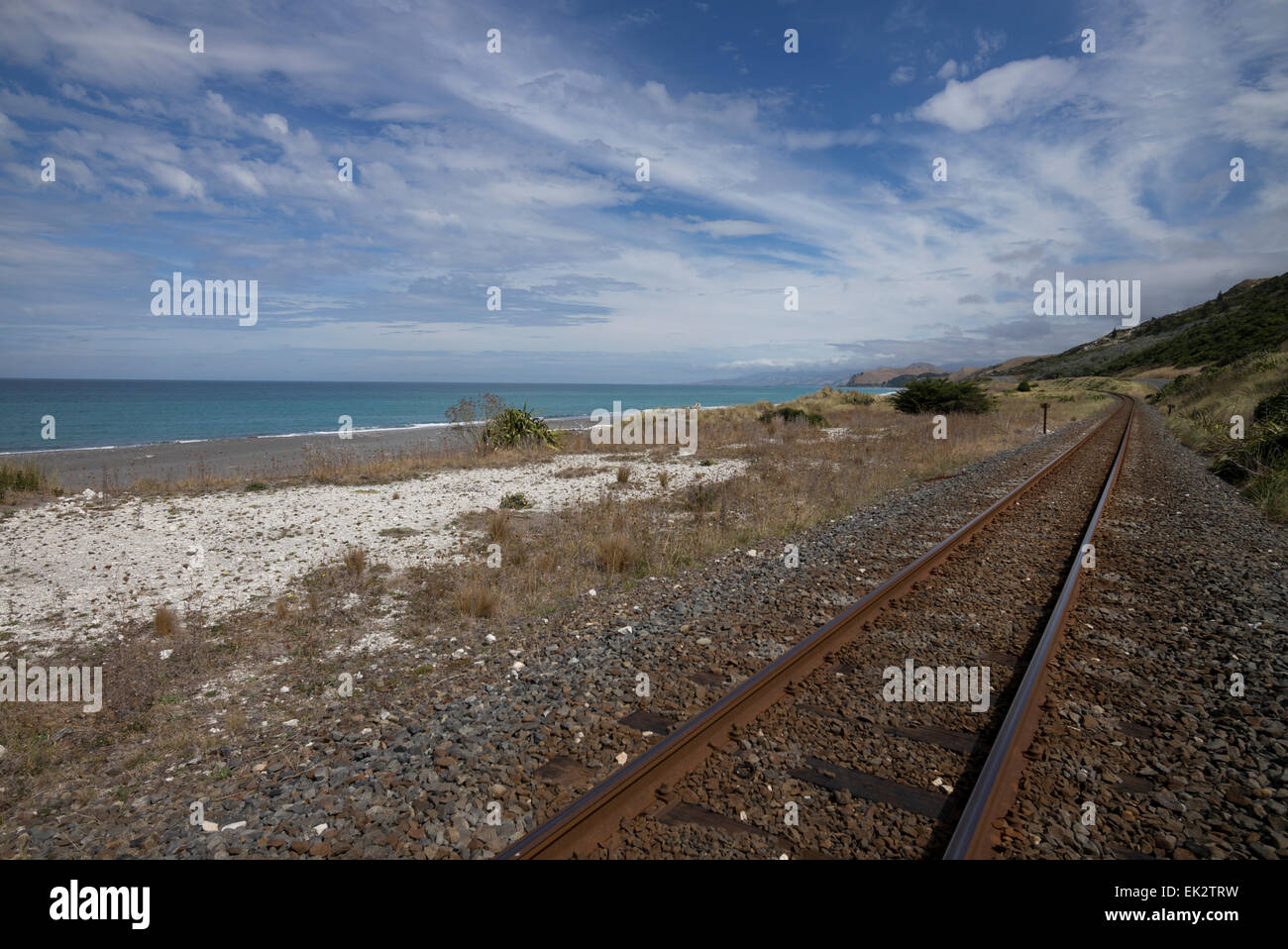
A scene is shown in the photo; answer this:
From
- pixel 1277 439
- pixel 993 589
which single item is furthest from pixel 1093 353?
pixel 993 589

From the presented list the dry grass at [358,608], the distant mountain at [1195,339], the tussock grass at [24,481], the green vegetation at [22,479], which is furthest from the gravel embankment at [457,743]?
the distant mountain at [1195,339]

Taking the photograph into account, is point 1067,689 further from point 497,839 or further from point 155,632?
point 155,632

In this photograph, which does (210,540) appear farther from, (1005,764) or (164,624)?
(1005,764)

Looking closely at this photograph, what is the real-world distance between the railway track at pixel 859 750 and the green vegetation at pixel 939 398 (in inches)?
1168

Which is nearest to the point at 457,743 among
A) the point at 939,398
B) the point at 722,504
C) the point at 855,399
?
the point at 722,504

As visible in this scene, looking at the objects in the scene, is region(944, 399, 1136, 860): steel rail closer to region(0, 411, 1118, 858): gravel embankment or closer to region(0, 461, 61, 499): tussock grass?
region(0, 411, 1118, 858): gravel embankment

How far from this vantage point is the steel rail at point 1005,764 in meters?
2.85

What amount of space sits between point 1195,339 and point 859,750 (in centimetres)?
11200

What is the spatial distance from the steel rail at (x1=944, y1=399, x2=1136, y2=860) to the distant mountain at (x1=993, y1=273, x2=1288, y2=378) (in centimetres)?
6018

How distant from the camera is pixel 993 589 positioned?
21.7ft

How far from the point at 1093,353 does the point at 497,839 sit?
158m

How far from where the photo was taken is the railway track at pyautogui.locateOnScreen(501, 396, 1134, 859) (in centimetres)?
300

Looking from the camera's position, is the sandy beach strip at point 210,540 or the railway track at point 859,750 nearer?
the railway track at point 859,750
